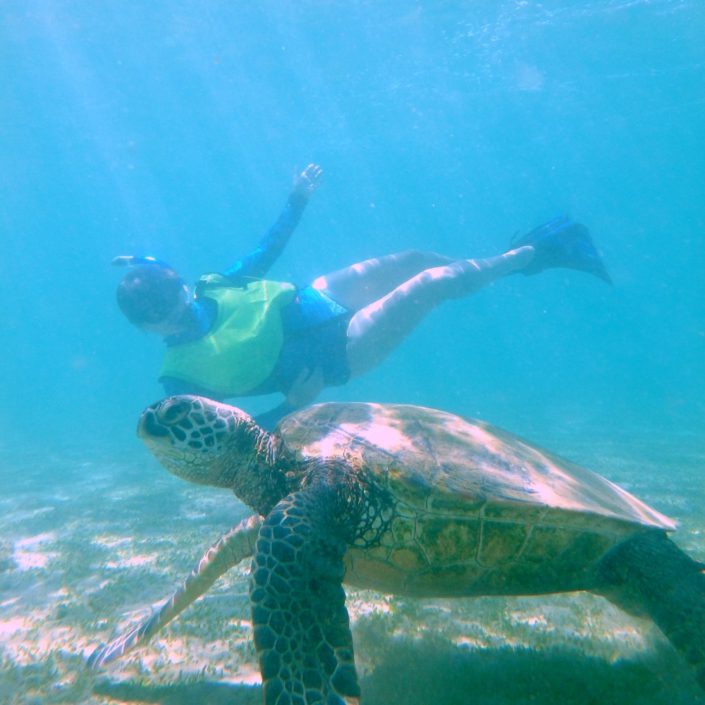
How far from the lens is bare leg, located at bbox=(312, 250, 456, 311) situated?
9227mm

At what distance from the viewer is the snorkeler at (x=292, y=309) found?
20.2 feet

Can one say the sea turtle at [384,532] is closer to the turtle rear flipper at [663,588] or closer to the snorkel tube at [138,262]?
the turtle rear flipper at [663,588]

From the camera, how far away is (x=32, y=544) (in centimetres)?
627

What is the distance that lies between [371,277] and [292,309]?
262 centimetres

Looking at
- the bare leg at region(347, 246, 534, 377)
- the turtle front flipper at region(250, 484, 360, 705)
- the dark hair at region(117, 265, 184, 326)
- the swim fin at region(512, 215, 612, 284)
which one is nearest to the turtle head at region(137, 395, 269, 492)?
the turtle front flipper at region(250, 484, 360, 705)

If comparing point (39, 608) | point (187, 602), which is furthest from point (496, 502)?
point (39, 608)

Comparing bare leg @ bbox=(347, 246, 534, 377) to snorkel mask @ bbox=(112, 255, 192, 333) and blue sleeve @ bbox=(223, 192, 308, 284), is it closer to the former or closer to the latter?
blue sleeve @ bbox=(223, 192, 308, 284)

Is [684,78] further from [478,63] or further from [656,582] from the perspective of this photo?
[656,582]

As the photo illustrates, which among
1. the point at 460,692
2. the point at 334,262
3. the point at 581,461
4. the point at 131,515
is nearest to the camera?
the point at 460,692

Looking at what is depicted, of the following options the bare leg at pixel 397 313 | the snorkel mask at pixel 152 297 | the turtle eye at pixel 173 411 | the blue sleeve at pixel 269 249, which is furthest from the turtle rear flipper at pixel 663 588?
the blue sleeve at pixel 269 249

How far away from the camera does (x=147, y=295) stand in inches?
233

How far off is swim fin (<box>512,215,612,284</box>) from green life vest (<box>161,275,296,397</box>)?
5836 millimetres

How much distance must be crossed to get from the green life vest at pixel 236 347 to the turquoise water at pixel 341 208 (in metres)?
2.19

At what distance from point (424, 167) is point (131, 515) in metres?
67.1
